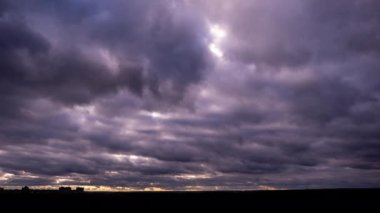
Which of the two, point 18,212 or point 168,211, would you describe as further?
point 168,211

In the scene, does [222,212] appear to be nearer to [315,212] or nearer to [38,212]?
[315,212]

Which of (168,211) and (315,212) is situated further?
(168,211)

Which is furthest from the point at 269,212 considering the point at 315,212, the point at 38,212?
the point at 38,212

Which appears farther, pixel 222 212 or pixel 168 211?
pixel 168 211

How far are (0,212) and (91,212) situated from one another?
2555 centimetres

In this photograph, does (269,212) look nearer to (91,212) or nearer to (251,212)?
(251,212)

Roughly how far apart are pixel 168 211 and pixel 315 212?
42493mm

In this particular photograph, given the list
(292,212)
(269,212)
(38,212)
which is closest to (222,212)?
(269,212)

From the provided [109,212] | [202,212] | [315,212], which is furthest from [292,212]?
[109,212]

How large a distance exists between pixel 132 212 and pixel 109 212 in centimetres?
666

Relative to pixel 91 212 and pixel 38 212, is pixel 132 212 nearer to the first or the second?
pixel 91 212

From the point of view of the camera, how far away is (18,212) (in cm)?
9906

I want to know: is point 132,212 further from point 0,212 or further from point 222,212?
point 0,212

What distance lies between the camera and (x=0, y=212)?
10006 centimetres
